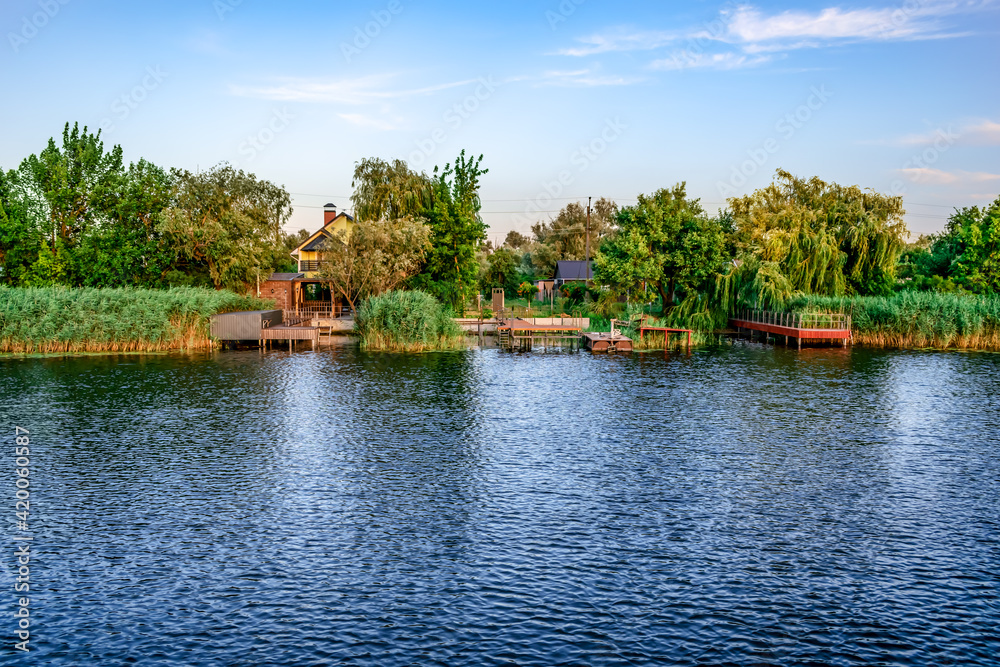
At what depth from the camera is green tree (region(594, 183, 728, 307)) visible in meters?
55.1

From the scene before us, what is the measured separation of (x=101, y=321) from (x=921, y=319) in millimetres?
50919

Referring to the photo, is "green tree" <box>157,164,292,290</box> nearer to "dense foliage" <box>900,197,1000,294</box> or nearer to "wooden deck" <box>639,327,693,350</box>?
"wooden deck" <box>639,327,693,350</box>

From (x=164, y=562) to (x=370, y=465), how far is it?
23.2 feet

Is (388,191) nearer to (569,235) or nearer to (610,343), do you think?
(610,343)

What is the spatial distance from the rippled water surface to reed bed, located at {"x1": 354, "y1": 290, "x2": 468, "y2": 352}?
1606cm

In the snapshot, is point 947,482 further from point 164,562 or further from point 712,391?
point 164,562

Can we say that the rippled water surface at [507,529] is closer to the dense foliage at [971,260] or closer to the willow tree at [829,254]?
the willow tree at [829,254]

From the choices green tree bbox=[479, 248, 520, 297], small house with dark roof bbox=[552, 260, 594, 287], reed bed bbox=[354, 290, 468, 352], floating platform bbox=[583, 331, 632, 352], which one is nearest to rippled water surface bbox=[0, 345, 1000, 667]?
reed bed bbox=[354, 290, 468, 352]

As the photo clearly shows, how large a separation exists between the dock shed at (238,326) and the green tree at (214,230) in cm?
1199

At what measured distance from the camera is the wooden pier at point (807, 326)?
47969 millimetres

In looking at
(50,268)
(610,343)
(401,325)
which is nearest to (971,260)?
(610,343)

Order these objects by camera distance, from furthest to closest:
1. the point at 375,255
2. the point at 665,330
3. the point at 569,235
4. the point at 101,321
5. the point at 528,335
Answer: the point at 569,235, the point at 528,335, the point at 375,255, the point at 665,330, the point at 101,321

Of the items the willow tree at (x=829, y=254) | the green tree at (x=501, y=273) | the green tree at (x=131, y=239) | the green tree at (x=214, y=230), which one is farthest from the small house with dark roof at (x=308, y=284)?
the willow tree at (x=829, y=254)

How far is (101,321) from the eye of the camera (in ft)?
141
